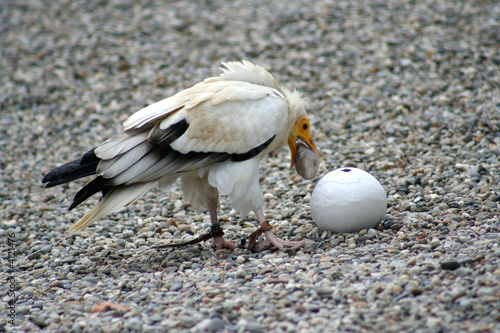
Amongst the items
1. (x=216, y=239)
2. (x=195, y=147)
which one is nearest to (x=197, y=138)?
(x=195, y=147)

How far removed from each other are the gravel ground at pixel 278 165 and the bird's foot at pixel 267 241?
81 millimetres

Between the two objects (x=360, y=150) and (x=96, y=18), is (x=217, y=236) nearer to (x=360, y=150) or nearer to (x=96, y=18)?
(x=360, y=150)

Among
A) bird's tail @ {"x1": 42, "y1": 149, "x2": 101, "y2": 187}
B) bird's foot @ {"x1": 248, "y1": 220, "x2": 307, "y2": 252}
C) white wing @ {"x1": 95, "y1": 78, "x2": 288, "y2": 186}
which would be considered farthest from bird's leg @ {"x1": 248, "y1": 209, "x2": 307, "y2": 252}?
bird's tail @ {"x1": 42, "y1": 149, "x2": 101, "y2": 187}

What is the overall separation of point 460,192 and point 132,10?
8.30 m

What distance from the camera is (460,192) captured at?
17.6ft

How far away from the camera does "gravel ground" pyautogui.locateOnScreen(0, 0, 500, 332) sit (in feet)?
11.7

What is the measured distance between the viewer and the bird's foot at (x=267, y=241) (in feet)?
15.4

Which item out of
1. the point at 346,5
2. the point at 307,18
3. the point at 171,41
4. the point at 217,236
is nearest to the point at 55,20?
the point at 171,41

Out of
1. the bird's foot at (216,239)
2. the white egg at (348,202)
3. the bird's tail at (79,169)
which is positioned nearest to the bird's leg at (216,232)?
the bird's foot at (216,239)

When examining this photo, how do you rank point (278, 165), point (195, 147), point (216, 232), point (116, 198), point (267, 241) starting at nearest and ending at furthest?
point (195, 147), point (116, 198), point (267, 241), point (216, 232), point (278, 165)

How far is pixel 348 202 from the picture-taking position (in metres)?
4.57

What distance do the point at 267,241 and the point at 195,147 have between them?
1.01 m

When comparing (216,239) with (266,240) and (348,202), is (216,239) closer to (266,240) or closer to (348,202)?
(266,240)

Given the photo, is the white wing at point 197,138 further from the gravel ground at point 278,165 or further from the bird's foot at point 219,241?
the gravel ground at point 278,165
